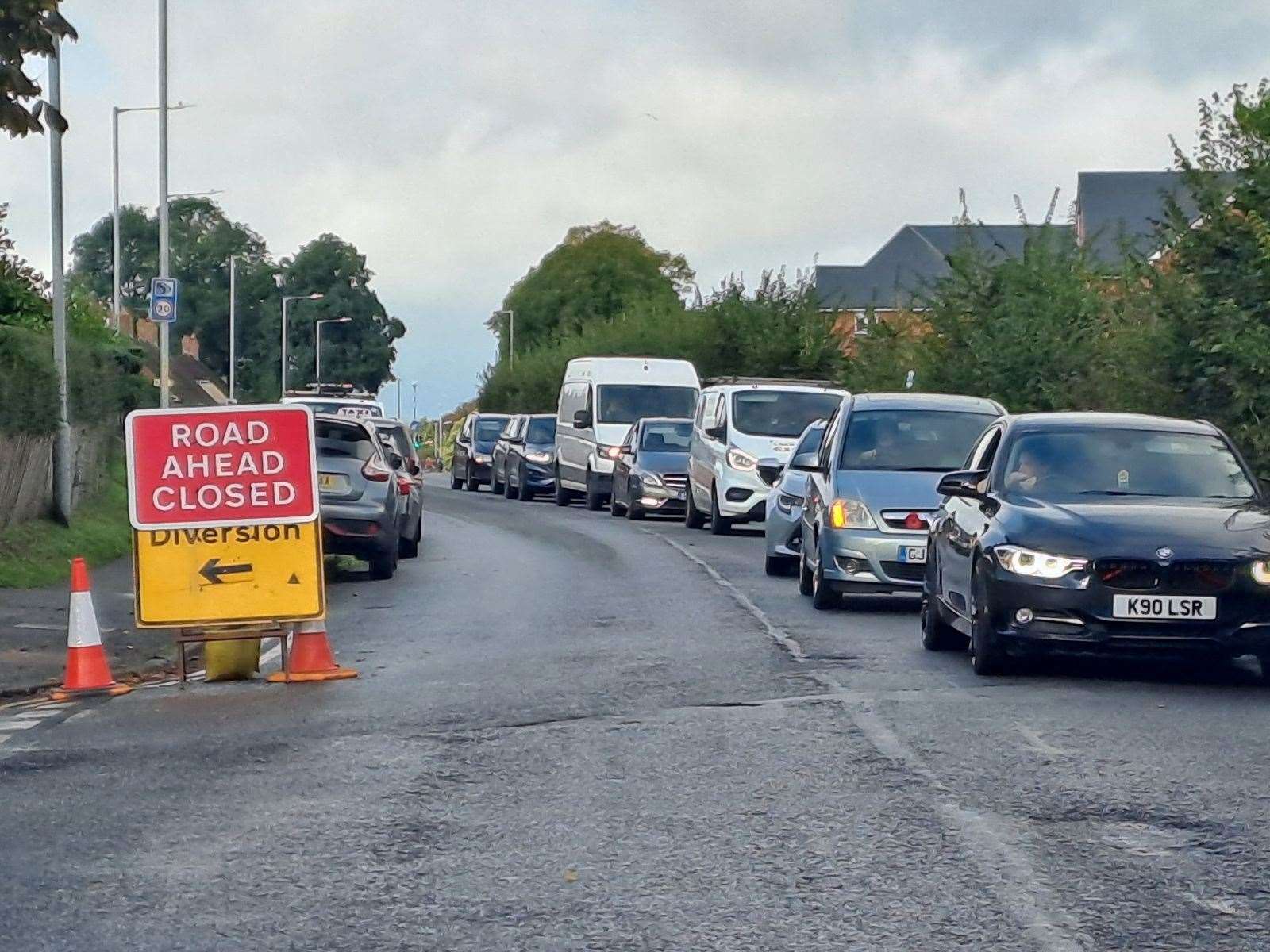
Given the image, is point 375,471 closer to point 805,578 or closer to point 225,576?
point 805,578

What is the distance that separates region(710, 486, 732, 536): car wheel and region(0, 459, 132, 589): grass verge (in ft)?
26.0

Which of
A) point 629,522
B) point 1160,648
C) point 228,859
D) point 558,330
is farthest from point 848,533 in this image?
point 558,330

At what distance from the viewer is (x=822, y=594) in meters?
17.2

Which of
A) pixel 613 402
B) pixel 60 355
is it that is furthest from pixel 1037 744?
pixel 613 402

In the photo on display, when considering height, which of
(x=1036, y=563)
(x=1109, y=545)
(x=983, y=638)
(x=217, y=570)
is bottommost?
(x=983, y=638)

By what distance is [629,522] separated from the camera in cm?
3497

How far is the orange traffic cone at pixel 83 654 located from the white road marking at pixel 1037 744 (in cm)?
532

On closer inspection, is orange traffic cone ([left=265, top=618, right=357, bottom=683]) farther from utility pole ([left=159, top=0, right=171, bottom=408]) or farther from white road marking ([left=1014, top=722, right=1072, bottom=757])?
utility pole ([left=159, top=0, right=171, bottom=408])

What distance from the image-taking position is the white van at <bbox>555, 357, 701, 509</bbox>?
3966 cm

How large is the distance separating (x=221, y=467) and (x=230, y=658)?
1.15m

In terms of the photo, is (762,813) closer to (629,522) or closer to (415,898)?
(415,898)

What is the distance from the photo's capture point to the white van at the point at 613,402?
3966 centimetres

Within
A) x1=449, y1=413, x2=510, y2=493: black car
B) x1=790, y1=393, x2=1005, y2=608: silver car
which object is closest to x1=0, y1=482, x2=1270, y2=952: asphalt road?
x1=790, y1=393, x2=1005, y2=608: silver car

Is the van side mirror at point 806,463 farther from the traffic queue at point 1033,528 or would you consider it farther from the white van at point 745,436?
the white van at point 745,436
